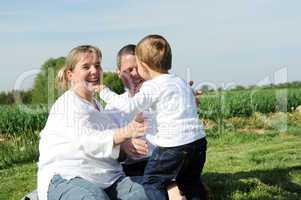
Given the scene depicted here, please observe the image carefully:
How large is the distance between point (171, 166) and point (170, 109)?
347mm

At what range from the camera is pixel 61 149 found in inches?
122

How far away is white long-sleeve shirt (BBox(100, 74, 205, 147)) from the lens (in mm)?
3289

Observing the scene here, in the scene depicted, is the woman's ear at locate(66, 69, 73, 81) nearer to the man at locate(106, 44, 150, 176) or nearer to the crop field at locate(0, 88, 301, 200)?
the man at locate(106, 44, 150, 176)

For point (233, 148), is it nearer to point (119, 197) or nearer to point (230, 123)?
point (230, 123)

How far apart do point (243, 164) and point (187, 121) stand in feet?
12.8

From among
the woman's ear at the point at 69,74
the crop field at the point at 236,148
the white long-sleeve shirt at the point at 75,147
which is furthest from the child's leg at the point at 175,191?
the crop field at the point at 236,148

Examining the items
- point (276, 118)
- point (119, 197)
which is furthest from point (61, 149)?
point (276, 118)

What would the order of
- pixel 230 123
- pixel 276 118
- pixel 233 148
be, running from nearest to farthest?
pixel 233 148, pixel 230 123, pixel 276 118

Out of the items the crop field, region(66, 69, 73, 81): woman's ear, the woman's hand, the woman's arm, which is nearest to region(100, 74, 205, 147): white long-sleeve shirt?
the woman's arm

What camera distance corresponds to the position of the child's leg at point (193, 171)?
10.9ft

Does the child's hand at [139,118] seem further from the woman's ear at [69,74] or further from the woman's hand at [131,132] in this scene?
the woman's ear at [69,74]

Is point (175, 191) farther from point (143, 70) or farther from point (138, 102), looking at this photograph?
point (143, 70)

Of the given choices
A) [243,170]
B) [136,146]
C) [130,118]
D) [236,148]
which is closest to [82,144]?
[136,146]

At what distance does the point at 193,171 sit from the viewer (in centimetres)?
343
